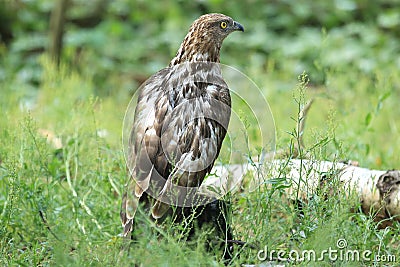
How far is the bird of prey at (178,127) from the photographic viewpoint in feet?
10.5

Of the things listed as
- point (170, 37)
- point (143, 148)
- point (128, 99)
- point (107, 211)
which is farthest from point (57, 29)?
point (143, 148)

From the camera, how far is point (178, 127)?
3281 millimetres

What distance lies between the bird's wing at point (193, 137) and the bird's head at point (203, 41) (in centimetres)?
21

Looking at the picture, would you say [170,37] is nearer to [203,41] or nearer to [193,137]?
[203,41]

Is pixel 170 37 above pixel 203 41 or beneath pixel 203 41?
beneath

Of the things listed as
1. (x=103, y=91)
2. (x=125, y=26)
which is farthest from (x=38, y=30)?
(x=103, y=91)

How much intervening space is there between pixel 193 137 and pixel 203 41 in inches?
23.7

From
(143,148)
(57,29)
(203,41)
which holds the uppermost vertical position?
(203,41)

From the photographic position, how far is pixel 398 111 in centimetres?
662

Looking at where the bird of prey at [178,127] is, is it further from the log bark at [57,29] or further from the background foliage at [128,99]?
the log bark at [57,29]

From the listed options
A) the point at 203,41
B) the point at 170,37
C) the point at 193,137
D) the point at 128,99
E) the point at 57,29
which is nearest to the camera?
the point at 193,137

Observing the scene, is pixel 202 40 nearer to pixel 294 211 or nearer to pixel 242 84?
pixel 294 211

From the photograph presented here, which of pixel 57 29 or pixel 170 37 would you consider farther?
pixel 170 37

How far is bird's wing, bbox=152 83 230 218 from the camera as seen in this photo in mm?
3174
